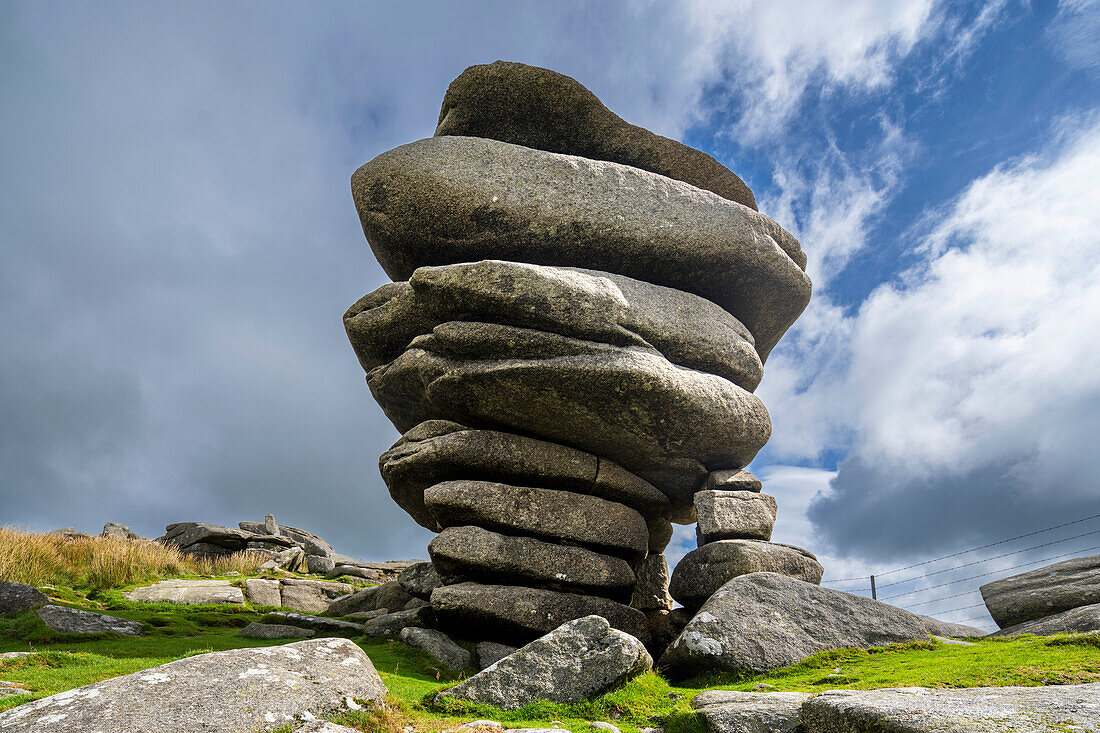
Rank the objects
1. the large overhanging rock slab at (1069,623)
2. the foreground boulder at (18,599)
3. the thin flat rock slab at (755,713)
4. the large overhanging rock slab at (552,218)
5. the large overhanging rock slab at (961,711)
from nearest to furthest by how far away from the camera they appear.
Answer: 1. the large overhanging rock slab at (961,711)
2. the thin flat rock slab at (755,713)
3. the large overhanging rock slab at (1069,623)
4. the foreground boulder at (18,599)
5. the large overhanging rock slab at (552,218)

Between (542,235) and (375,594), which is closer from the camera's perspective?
(542,235)

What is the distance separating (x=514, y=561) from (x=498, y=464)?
2636 millimetres

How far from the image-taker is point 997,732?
6.02 metres

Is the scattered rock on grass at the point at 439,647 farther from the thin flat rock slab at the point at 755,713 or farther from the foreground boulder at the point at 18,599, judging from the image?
the foreground boulder at the point at 18,599

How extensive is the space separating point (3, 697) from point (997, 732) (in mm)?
12288

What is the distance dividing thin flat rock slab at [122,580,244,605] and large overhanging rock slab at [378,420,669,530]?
9.55m

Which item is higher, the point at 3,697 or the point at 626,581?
the point at 626,581

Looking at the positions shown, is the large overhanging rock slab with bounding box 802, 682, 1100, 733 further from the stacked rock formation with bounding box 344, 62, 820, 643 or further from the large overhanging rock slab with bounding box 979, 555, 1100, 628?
the large overhanging rock slab with bounding box 979, 555, 1100, 628

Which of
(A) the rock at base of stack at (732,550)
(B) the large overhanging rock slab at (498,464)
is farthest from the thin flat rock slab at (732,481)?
(B) the large overhanging rock slab at (498,464)

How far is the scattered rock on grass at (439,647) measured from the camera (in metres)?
14.8

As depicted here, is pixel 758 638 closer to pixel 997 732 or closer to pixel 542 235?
pixel 997 732

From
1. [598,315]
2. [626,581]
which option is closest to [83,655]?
[626,581]

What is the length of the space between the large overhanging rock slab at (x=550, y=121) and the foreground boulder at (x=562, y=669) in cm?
1621

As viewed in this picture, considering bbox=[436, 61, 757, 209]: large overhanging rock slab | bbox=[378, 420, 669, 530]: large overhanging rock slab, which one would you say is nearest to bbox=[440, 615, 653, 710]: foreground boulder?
bbox=[378, 420, 669, 530]: large overhanging rock slab
